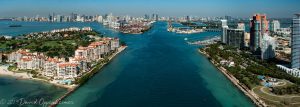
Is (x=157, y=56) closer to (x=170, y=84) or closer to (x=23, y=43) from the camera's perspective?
(x=170, y=84)

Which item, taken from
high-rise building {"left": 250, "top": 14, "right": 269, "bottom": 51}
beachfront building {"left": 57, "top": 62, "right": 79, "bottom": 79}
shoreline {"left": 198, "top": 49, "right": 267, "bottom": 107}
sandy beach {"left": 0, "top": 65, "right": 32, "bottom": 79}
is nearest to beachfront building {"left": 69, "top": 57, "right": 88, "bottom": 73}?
beachfront building {"left": 57, "top": 62, "right": 79, "bottom": 79}

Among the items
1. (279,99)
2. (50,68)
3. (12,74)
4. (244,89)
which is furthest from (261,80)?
(12,74)

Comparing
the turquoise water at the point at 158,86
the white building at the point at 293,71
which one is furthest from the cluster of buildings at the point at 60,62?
the white building at the point at 293,71

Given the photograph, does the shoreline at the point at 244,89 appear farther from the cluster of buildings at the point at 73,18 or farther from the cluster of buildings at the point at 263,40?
the cluster of buildings at the point at 73,18

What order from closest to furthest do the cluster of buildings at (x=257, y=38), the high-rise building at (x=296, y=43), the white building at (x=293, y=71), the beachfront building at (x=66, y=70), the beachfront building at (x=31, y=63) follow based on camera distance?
the beachfront building at (x=66, y=70) → the white building at (x=293, y=71) → the high-rise building at (x=296, y=43) → the beachfront building at (x=31, y=63) → the cluster of buildings at (x=257, y=38)

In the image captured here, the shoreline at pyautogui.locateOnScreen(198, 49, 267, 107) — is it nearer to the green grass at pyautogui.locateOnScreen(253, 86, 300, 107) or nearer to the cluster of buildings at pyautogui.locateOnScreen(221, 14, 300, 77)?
the green grass at pyautogui.locateOnScreen(253, 86, 300, 107)
